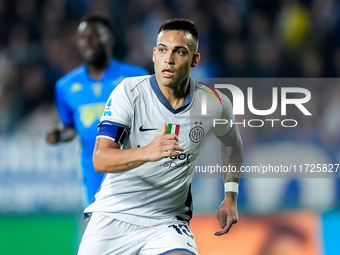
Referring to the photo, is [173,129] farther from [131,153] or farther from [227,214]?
[227,214]

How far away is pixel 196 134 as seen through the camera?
7.64 feet

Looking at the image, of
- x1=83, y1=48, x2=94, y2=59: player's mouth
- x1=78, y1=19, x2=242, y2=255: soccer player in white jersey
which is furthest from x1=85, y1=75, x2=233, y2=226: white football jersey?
x1=83, y1=48, x2=94, y2=59: player's mouth

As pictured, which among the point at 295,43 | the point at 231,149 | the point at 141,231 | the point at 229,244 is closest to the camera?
the point at 141,231

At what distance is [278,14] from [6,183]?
Result: 333 cm

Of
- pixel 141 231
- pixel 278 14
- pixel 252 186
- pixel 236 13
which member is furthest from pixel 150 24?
pixel 141 231

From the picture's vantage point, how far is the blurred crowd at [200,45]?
4.22 m

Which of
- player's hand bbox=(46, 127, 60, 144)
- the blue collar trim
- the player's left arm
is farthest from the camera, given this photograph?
player's hand bbox=(46, 127, 60, 144)

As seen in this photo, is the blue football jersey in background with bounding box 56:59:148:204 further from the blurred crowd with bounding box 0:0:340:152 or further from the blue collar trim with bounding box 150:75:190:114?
the blue collar trim with bounding box 150:75:190:114

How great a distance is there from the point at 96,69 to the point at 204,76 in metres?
1.11

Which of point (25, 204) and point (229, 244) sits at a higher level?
point (25, 204)

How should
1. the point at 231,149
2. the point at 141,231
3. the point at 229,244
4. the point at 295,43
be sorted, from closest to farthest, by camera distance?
the point at 141,231 → the point at 231,149 → the point at 229,244 → the point at 295,43

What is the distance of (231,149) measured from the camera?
2613 millimetres

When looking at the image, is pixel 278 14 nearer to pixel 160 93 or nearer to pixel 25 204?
pixel 160 93

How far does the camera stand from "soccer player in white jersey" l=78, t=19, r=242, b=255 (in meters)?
2.07
